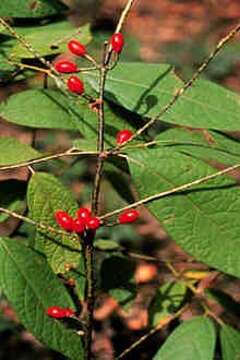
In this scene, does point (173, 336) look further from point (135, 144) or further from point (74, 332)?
point (135, 144)

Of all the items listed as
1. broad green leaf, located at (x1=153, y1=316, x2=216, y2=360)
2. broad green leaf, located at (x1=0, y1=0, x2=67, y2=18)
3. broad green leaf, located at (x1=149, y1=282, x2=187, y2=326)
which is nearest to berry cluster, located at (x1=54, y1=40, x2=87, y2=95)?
broad green leaf, located at (x1=0, y1=0, x2=67, y2=18)

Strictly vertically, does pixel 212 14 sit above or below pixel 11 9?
below

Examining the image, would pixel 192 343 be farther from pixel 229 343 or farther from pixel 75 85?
pixel 75 85

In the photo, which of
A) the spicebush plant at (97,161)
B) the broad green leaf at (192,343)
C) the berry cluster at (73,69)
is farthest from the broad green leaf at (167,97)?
the broad green leaf at (192,343)

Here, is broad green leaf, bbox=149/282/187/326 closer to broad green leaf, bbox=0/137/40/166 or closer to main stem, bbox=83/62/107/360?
main stem, bbox=83/62/107/360

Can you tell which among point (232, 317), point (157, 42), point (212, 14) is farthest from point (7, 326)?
point (212, 14)

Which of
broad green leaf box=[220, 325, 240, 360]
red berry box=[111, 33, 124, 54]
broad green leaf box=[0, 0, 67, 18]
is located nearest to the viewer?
red berry box=[111, 33, 124, 54]

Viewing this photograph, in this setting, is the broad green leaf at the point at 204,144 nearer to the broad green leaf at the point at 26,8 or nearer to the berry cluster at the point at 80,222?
the berry cluster at the point at 80,222
